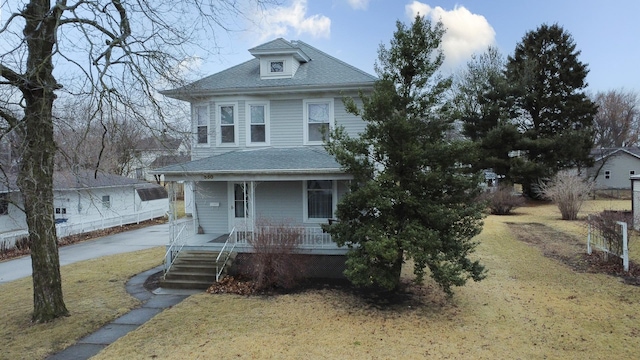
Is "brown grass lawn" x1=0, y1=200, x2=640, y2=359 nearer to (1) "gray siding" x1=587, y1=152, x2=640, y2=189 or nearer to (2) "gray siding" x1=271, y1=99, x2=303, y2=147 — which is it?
(2) "gray siding" x1=271, y1=99, x2=303, y2=147

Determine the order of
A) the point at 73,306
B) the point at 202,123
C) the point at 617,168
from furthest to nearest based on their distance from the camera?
the point at 617,168
the point at 202,123
the point at 73,306

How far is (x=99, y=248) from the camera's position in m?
18.1

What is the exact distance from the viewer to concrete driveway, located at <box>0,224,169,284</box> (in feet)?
45.6

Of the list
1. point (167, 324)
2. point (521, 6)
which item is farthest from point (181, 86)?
point (521, 6)

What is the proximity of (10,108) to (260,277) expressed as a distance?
652 cm

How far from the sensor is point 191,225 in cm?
1409

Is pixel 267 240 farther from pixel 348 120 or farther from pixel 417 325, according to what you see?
pixel 348 120

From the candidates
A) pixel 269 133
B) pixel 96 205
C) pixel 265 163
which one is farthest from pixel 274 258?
pixel 96 205

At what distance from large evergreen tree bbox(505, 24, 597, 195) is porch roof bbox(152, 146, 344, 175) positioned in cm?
2311

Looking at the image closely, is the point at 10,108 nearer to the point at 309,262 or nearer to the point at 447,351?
the point at 309,262

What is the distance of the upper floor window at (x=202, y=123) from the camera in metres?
14.7

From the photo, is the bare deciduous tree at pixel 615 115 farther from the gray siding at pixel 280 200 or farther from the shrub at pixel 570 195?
the gray siding at pixel 280 200

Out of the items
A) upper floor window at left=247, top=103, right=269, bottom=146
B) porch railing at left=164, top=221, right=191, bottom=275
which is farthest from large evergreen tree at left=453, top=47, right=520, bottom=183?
porch railing at left=164, top=221, right=191, bottom=275

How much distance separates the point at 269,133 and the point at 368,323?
8.32 m
